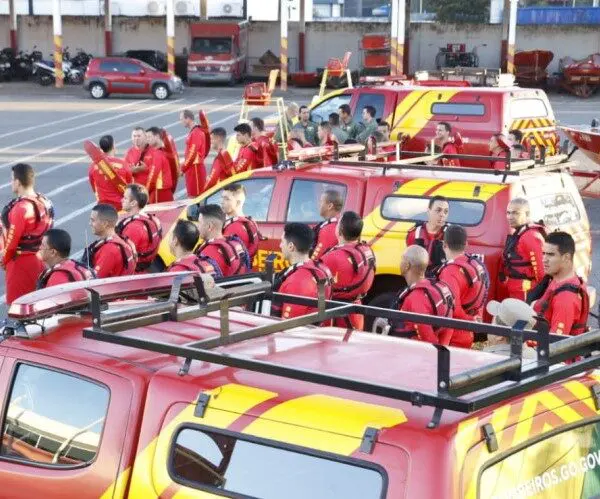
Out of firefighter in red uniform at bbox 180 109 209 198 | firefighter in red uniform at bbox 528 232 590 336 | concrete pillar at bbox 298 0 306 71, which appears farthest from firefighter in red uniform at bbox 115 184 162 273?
concrete pillar at bbox 298 0 306 71

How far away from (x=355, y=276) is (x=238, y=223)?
5.60 feet

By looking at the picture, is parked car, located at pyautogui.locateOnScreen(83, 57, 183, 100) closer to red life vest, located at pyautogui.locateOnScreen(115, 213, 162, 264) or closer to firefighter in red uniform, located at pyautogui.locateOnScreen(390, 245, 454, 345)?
red life vest, located at pyautogui.locateOnScreen(115, 213, 162, 264)

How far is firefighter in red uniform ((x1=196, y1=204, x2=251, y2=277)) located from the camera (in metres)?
8.68

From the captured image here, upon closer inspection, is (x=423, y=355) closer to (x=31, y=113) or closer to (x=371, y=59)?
(x=31, y=113)

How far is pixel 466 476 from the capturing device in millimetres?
3430

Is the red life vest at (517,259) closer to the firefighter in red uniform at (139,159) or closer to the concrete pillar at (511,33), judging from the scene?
the firefighter in red uniform at (139,159)

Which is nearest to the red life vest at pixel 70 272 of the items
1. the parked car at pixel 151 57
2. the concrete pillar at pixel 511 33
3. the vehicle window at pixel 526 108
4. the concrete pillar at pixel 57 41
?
the vehicle window at pixel 526 108

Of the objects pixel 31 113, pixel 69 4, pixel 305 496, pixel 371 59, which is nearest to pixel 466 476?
pixel 305 496

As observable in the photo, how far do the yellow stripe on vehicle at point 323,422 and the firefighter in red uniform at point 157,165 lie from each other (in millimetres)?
10545

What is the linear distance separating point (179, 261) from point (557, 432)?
183 inches

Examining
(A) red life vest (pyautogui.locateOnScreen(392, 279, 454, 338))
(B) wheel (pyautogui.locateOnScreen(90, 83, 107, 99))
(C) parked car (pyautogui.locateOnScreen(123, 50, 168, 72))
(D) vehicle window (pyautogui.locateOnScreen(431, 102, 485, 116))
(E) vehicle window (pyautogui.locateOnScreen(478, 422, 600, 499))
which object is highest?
(E) vehicle window (pyautogui.locateOnScreen(478, 422, 600, 499))

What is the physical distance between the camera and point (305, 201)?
10.6 m

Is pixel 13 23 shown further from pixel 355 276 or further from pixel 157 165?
pixel 355 276

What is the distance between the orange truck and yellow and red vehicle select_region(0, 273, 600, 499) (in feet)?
125
